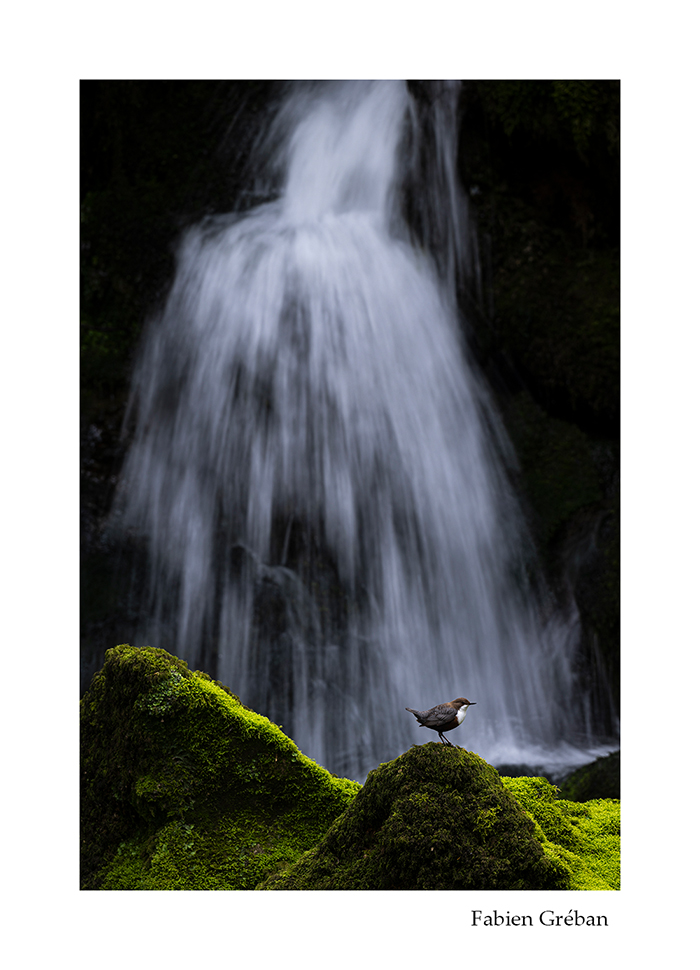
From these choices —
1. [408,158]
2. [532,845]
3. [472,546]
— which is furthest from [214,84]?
[532,845]

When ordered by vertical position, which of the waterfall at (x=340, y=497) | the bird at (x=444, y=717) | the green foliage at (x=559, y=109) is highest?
the green foliage at (x=559, y=109)

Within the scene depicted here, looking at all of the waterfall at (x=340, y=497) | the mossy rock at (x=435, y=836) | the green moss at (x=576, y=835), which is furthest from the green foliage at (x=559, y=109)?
the mossy rock at (x=435, y=836)

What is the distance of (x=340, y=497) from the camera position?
19.8ft

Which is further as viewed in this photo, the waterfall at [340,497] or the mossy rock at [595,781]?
the waterfall at [340,497]

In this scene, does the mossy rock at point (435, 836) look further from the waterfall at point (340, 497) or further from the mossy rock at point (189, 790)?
the waterfall at point (340, 497)

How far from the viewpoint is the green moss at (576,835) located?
9.66ft

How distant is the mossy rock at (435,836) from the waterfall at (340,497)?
2922 mm

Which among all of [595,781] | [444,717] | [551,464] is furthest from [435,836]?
[551,464]

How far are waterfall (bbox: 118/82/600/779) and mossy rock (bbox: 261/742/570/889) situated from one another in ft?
9.59

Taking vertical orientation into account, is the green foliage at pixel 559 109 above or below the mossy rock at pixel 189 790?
above

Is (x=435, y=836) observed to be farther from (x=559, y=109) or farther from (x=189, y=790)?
(x=559, y=109)

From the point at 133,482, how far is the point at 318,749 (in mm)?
2775

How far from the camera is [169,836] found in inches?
113

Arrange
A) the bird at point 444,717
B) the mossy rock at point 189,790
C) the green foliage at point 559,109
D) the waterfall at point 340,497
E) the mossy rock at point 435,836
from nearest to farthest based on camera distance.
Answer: the mossy rock at point 435,836 → the bird at point 444,717 → the mossy rock at point 189,790 → the waterfall at point 340,497 → the green foliage at point 559,109
